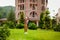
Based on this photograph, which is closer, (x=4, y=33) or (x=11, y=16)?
(x=4, y=33)

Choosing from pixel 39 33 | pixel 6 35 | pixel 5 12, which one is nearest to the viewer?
pixel 6 35

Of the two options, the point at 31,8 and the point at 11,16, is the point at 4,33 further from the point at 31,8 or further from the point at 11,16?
the point at 31,8

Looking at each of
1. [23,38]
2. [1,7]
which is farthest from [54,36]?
[1,7]

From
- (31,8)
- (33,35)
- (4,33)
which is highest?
(31,8)

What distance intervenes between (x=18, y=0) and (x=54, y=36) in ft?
3.71

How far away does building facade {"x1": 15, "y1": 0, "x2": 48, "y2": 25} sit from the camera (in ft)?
16.3

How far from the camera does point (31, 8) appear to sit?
519 cm

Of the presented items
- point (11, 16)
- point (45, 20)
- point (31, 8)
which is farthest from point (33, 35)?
point (45, 20)

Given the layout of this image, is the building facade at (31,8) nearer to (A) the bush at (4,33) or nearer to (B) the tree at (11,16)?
(B) the tree at (11,16)

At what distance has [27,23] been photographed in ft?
15.2

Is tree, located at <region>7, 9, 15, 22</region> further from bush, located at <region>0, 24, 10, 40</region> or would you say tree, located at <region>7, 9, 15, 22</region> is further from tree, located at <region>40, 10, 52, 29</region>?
bush, located at <region>0, 24, 10, 40</region>

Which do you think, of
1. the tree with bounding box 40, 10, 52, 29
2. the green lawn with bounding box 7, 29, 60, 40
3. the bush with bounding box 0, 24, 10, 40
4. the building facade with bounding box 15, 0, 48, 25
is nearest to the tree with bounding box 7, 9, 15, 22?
the building facade with bounding box 15, 0, 48, 25

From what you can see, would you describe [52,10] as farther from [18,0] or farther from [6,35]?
[6,35]

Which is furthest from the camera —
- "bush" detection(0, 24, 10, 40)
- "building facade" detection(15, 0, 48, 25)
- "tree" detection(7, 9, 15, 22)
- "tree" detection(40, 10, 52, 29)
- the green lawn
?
"tree" detection(40, 10, 52, 29)
